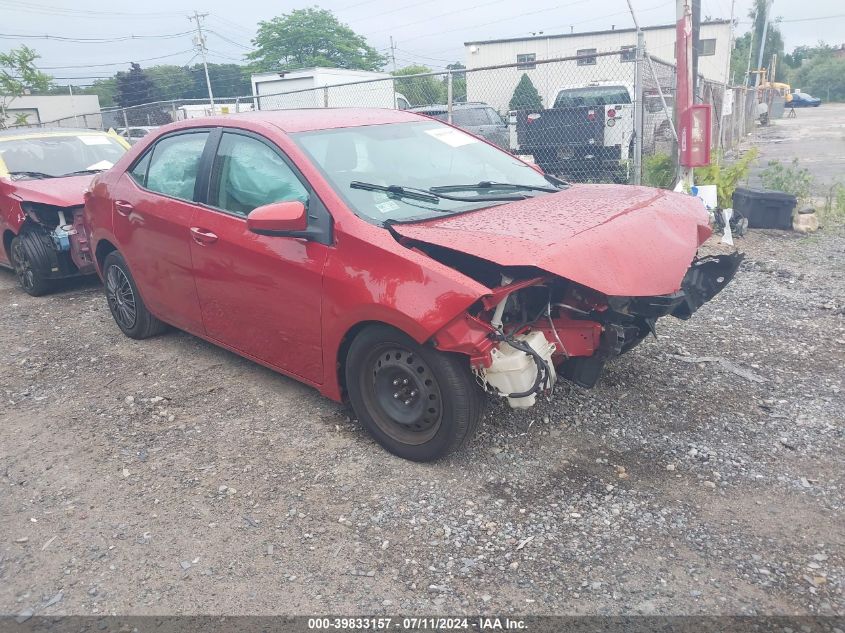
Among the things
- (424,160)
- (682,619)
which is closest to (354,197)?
(424,160)

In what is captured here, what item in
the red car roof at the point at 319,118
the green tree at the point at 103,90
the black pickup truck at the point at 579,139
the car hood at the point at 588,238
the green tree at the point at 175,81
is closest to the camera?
the car hood at the point at 588,238

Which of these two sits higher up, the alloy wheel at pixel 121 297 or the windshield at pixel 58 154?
the windshield at pixel 58 154

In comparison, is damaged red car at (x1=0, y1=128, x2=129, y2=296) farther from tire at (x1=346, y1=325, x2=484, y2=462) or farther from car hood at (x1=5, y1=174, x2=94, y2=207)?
tire at (x1=346, y1=325, x2=484, y2=462)

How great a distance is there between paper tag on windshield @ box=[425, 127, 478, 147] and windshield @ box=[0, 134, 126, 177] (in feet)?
15.4

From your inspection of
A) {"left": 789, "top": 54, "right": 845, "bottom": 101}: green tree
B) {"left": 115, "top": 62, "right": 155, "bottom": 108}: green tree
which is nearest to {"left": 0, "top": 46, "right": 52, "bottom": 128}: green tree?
{"left": 115, "top": 62, "right": 155, "bottom": 108}: green tree

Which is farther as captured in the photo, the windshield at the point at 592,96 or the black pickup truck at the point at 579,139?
the windshield at the point at 592,96

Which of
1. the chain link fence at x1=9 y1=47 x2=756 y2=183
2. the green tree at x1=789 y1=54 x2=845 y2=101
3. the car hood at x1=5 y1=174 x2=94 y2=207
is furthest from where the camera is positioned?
the green tree at x1=789 y1=54 x2=845 y2=101

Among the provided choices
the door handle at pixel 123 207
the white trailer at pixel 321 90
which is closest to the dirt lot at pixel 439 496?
the door handle at pixel 123 207

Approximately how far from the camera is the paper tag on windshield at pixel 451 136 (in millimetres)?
4453

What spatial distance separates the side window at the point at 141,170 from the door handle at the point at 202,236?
0.90m

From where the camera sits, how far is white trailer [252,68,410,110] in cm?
1869

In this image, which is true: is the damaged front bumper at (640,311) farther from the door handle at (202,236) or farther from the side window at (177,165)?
the side window at (177,165)

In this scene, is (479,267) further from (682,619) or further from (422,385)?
(682,619)

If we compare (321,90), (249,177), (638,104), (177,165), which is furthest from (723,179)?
(321,90)
